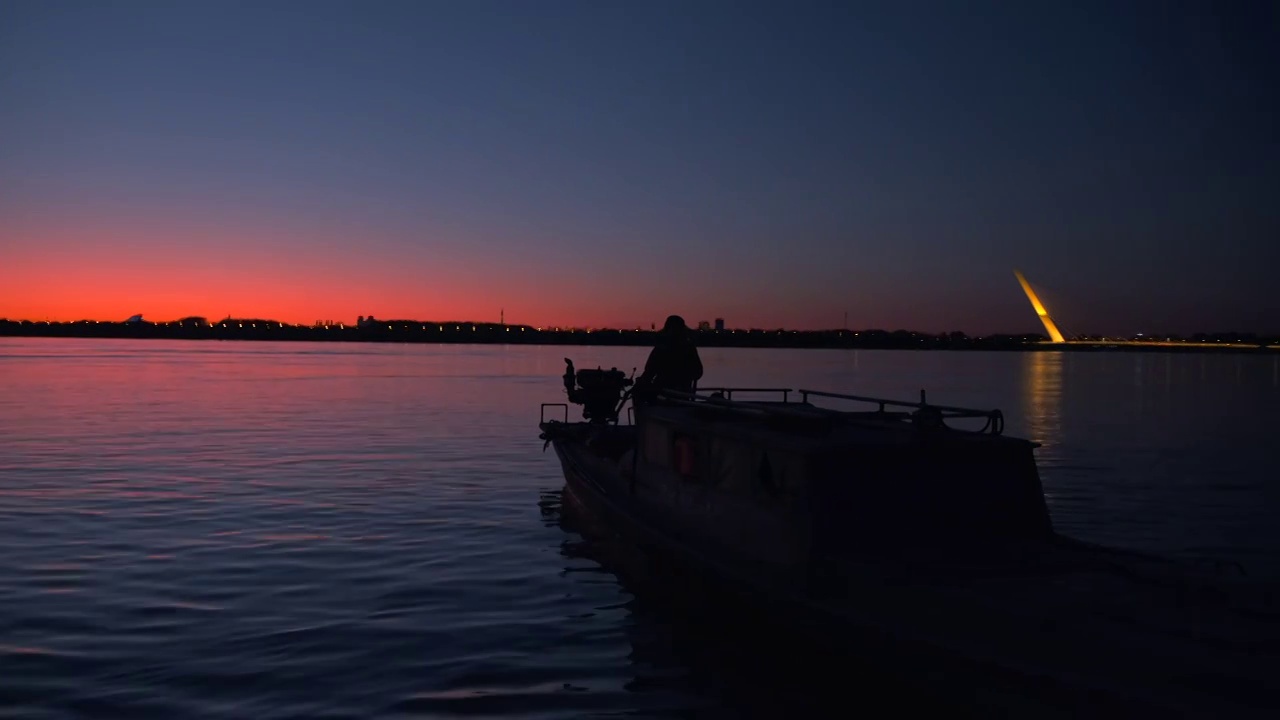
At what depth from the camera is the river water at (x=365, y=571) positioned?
9.41 meters

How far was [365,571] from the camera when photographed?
14.2 metres

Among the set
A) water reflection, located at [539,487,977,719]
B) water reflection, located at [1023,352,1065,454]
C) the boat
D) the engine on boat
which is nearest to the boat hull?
the boat

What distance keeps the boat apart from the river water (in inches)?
37.0

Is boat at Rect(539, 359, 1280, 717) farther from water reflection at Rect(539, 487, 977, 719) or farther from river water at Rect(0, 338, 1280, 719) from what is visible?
river water at Rect(0, 338, 1280, 719)

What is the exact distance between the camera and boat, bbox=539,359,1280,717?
22.4ft

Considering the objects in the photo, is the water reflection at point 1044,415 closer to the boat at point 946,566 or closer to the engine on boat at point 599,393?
the engine on boat at point 599,393

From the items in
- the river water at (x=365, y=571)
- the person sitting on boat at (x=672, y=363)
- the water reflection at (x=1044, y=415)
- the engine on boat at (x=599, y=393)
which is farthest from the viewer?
the water reflection at (x=1044, y=415)

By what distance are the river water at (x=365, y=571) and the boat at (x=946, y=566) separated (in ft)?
3.08

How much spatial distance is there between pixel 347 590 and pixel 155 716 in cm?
450

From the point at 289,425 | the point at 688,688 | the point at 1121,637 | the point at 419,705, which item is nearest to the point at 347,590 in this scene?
the point at 419,705

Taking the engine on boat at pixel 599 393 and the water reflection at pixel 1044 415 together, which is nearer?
the engine on boat at pixel 599 393

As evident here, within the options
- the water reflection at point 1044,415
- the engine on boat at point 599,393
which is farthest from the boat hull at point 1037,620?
the water reflection at point 1044,415

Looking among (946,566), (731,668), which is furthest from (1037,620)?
(731,668)

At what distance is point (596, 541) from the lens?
1717 cm
